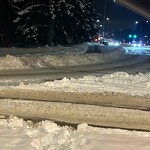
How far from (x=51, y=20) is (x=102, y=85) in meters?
24.5

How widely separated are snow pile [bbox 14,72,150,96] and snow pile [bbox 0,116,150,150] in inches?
213

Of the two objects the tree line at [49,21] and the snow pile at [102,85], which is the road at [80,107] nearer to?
the snow pile at [102,85]

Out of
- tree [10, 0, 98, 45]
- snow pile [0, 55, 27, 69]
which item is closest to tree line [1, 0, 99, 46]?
tree [10, 0, 98, 45]

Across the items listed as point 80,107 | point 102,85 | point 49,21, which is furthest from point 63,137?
point 49,21

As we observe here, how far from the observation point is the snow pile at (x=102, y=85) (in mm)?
13703

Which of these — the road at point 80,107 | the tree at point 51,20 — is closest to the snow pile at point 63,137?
the road at point 80,107

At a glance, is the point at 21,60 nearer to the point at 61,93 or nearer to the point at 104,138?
the point at 61,93

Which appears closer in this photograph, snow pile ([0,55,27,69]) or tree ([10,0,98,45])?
snow pile ([0,55,27,69])

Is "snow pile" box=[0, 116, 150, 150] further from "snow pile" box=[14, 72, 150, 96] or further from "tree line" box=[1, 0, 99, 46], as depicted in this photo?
"tree line" box=[1, 0, 99, 46]

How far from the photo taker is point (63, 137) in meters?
7.27

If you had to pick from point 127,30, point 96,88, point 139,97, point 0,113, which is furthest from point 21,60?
point 127,30

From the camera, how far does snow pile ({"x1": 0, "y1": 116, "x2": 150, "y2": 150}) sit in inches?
268

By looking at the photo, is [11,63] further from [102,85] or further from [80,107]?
[80,107]

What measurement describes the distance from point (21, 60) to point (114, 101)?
1250 cm
